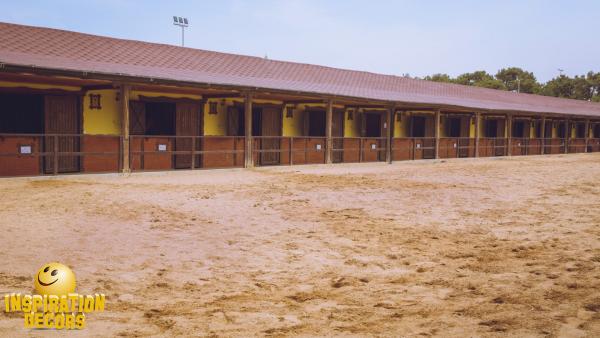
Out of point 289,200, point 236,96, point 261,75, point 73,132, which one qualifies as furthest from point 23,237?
point 261,75

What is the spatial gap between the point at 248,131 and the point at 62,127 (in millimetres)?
5142

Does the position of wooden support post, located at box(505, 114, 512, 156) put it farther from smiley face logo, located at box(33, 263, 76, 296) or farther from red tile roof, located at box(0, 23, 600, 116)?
smiley face logo, located at box(33, 263, 76, 296)

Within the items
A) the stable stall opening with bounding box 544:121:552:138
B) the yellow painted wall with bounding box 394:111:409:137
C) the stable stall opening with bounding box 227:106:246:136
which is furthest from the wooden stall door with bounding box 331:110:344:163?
the stable stall opening with bounding box 544:121:552:138

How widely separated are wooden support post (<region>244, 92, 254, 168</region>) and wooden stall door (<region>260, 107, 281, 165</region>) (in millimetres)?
2003

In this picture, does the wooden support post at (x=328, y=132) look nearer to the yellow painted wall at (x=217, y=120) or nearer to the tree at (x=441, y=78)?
the yellow painted wall at (x=217, y=120)

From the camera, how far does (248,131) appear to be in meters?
16.6

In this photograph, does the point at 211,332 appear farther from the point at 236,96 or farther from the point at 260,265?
the point at 236,96

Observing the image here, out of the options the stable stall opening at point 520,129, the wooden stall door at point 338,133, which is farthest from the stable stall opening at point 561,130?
the wooden stall door at point 338,133

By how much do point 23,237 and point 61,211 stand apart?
182 cm

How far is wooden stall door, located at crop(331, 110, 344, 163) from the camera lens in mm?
21281

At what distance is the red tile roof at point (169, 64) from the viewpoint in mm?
14047

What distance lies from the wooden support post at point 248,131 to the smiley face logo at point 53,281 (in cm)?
1243

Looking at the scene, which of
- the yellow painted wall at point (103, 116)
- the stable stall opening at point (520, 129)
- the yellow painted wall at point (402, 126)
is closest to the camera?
the yellow painted wall at point (103, 116)

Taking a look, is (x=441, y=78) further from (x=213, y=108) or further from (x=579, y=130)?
(x=213, y=108)
